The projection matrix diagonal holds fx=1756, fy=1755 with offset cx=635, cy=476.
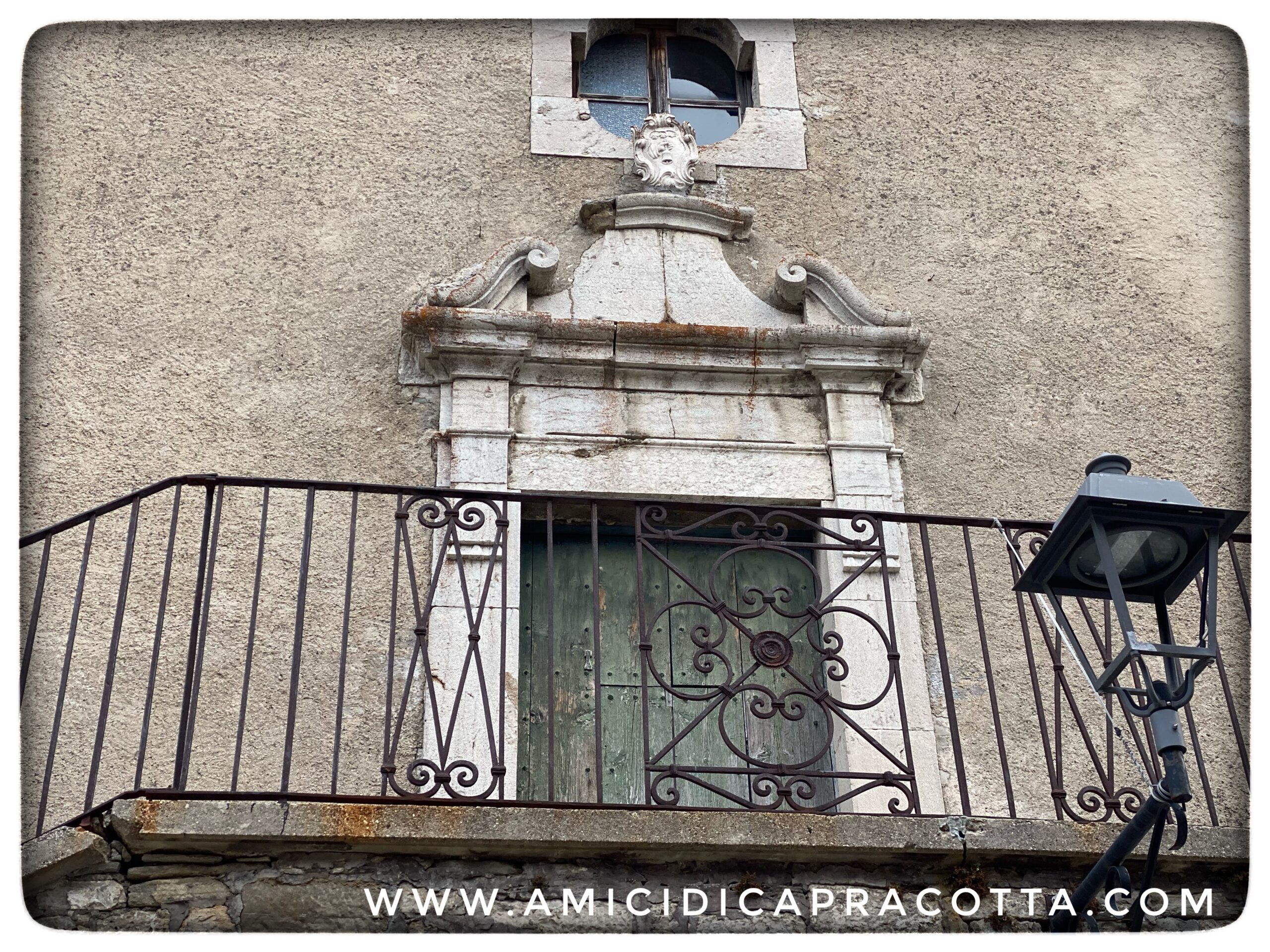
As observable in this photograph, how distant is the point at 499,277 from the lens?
253 inches

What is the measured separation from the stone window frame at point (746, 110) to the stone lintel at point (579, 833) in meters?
3.27

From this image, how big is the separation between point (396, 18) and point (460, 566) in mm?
2837

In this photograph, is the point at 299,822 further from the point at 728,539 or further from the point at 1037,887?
the point at 1037,887

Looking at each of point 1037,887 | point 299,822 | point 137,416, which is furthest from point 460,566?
point 1037,887

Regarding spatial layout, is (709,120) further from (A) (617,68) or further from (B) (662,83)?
(A) (617,68)

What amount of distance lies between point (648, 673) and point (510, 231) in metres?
1.88

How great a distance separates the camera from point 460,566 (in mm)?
5402

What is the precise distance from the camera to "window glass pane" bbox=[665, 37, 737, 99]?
747 cm

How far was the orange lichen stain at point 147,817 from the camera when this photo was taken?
442 centimetres

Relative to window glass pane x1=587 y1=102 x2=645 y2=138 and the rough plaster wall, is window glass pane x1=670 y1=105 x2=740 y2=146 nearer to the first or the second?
window glass pane x1=587 y1=102 x2=645 y2=138

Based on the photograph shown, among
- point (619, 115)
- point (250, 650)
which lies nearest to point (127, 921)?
point (250, 650)

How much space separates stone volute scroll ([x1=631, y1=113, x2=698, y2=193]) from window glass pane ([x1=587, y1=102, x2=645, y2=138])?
22 centimetres

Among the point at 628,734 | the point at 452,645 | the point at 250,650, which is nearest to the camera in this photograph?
the point at 250,650

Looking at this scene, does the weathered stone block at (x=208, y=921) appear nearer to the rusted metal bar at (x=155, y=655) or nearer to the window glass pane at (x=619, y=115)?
the rusted metal bar at (x=155, y=655)
